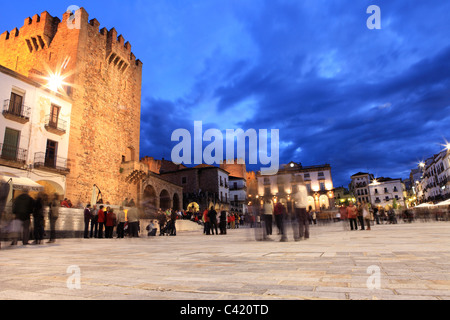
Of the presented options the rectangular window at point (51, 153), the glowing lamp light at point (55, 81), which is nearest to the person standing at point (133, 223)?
the rectangular window at point (51, 153)

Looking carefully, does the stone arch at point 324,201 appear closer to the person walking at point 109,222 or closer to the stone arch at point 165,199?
the stone arch at point 165,199

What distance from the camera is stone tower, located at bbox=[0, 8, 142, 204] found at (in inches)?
859

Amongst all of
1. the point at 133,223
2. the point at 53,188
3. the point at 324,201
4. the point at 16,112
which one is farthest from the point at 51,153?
the point at 324,201

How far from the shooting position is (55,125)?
784 inches

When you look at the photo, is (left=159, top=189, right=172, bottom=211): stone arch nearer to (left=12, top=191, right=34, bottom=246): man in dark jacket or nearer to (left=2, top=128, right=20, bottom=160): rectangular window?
(left=2, top=128, right=20, bottom=160): rectangular window

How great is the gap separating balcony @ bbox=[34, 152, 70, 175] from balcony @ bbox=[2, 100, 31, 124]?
2.46m

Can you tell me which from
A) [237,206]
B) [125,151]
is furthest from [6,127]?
[237,206]

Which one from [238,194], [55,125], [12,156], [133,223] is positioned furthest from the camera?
[238,194]

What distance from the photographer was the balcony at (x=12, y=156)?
16.0m

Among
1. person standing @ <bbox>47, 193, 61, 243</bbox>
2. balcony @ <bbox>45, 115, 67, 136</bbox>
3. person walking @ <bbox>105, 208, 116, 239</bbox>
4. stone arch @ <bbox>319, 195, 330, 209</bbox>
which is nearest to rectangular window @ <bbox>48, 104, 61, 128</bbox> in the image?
balcony @ <bbox>45, 115, 67, 136</bbox>

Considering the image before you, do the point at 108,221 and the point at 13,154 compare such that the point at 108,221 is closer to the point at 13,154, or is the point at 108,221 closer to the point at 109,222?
the point at 109,222

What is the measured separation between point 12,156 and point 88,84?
30.2ft

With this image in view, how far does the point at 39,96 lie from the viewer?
19203mm
